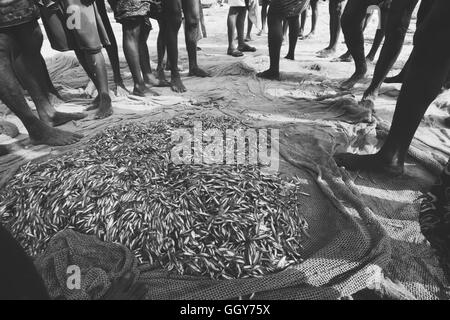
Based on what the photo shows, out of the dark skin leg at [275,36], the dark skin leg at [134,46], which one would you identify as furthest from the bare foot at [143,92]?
the dark skin leg at [275,36]

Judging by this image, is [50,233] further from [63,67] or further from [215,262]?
[63,67]

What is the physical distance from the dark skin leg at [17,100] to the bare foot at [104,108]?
0.84 m

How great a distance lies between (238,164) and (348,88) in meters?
3.87

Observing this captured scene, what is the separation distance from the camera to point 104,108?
16.0 feet

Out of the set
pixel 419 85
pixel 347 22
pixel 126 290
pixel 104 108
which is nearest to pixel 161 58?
pixel 104 108

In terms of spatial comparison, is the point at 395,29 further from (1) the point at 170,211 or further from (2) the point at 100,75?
(2) the point at 100,75

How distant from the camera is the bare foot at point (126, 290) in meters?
1.78

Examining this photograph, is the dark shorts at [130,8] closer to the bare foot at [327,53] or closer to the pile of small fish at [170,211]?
the pile of small fish at [170,211]

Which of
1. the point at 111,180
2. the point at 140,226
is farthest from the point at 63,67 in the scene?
the point at 140,226

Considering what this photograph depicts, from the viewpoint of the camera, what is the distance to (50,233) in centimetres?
236

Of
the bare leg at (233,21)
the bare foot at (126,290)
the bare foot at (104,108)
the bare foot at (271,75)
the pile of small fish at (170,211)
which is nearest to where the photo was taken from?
the bare foot at (126,290)

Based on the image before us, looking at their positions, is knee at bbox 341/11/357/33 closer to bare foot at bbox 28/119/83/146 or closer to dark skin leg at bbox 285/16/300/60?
dark skin leg at bbox 285/16/300/60

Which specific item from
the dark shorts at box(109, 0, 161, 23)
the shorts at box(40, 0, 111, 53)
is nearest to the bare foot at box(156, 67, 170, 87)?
the dark shorts at box(109, 0, 161, 23)

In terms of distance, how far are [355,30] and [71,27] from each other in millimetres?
4660
